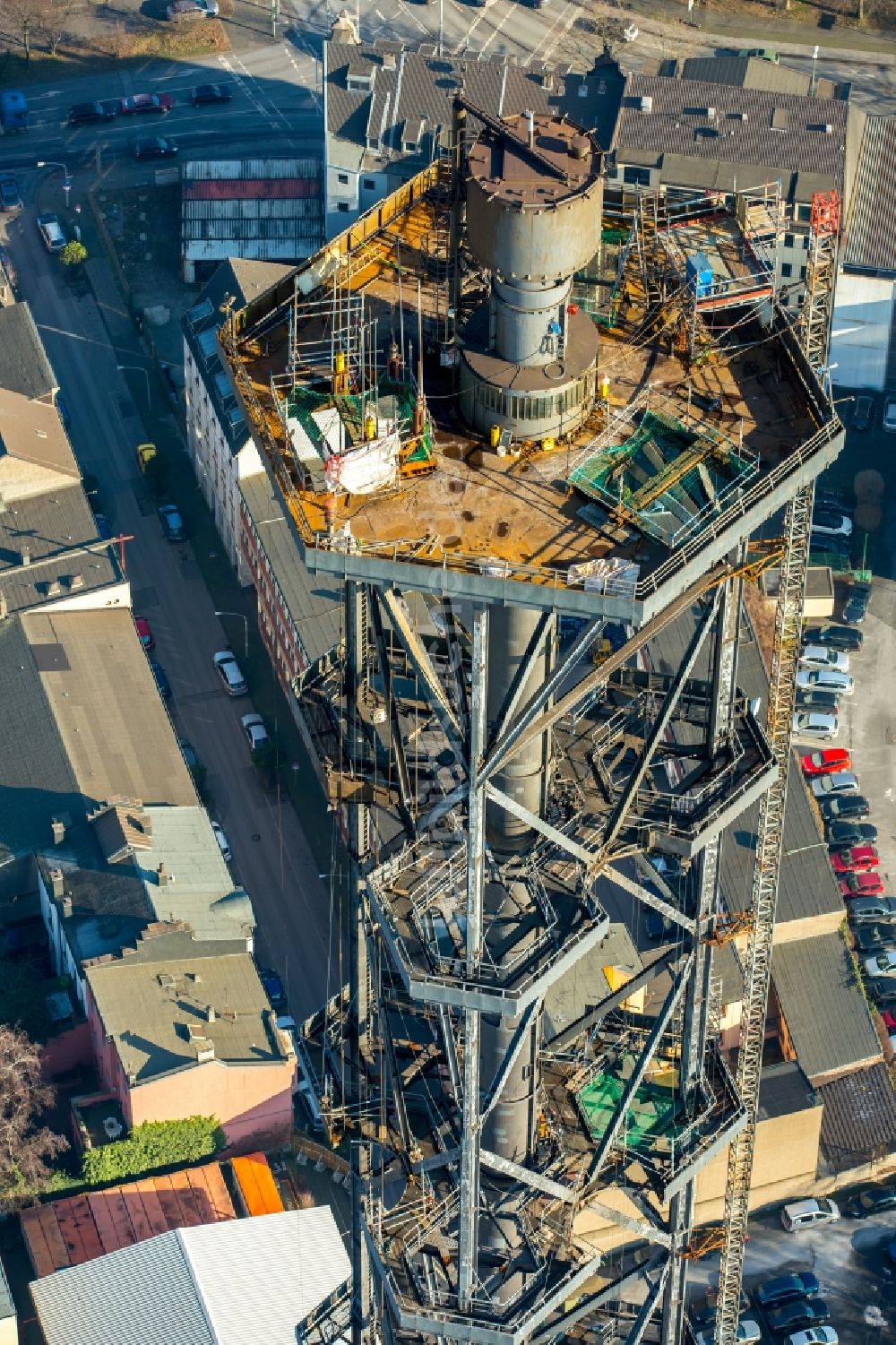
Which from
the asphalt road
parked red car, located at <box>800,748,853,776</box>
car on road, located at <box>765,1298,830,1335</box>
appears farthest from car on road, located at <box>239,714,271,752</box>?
car on road, located at <box>765,1298,830,1335</box>

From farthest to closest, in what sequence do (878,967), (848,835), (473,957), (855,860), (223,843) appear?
(848,835)
(855,860)
(223,843)
(878,967)
(473,957)

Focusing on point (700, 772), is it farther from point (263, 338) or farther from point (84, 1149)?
point (84, 1149)

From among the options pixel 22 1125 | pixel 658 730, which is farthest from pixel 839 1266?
pixel 658 730

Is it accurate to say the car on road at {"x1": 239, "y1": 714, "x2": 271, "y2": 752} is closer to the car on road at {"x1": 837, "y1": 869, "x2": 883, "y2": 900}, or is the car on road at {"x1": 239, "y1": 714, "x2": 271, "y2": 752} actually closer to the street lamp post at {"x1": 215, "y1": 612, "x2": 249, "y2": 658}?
the street lamp post at {"x1": 215, "y1": 612, "x2": 249, "y2": 658}

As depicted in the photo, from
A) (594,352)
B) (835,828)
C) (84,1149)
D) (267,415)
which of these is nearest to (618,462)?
(594,352)

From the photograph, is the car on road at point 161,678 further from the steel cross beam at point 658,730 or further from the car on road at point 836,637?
the steel cross beam at point 658,730

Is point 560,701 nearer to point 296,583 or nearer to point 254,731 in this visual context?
point 296,583
